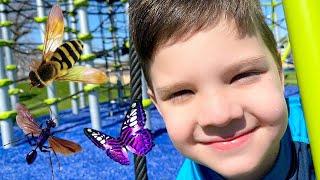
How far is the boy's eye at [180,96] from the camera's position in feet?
1.64

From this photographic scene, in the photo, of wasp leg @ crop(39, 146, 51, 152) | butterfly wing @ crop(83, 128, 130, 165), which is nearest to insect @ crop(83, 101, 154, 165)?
butterfly wing @ crop(83, 128, 130, 165)

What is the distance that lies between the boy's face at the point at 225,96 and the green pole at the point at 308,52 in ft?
0.40

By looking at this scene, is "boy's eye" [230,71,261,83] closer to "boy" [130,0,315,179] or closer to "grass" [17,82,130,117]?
"boy" [130,0,315,179]

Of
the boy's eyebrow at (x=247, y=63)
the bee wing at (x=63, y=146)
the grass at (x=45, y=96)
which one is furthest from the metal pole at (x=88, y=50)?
the boy's eyebrow at (x=247, y=63)

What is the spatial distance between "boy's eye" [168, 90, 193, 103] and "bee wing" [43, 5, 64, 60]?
9.4 inches

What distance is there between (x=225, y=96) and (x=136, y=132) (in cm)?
25

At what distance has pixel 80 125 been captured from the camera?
3428 mm

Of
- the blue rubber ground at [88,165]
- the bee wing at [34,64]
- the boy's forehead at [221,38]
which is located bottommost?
the blue rubber ground at [88,165]

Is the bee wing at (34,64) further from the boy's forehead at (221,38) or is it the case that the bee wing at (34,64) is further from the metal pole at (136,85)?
the boy's forehead at (221,38)

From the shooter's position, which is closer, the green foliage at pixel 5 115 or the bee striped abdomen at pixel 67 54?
the bee striped abdomen at pixel 67 54

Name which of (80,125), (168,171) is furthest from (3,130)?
(168,171)

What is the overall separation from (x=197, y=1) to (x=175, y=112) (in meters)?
0.13

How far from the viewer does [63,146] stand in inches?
30.5

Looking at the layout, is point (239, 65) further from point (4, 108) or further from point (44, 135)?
point (4, 108)
